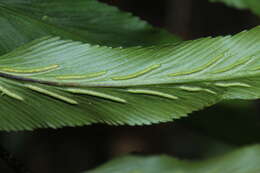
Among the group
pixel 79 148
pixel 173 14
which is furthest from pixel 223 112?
pixel 173 14

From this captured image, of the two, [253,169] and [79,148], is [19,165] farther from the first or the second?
[79,148]

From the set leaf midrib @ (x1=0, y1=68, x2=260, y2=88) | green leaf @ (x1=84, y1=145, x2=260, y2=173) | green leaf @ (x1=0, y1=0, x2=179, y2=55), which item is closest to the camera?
leaf midrib @ (x1=0, y1=68, x2=260, y2=88)

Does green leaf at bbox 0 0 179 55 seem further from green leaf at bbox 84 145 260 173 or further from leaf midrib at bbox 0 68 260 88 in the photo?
green leaf at bbox 84 145 260 173

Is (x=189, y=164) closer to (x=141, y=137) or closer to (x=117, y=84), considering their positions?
(x=117, y=84)

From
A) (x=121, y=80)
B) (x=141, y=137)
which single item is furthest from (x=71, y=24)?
(x=141, y=137)

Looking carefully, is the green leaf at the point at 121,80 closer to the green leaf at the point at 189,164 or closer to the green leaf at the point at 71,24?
the green leaf at the point at 71,24

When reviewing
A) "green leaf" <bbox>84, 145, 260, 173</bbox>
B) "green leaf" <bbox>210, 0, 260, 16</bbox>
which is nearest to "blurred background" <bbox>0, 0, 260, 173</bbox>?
"green leaf" <bbox>84, 145, 260, 173</bbox>
